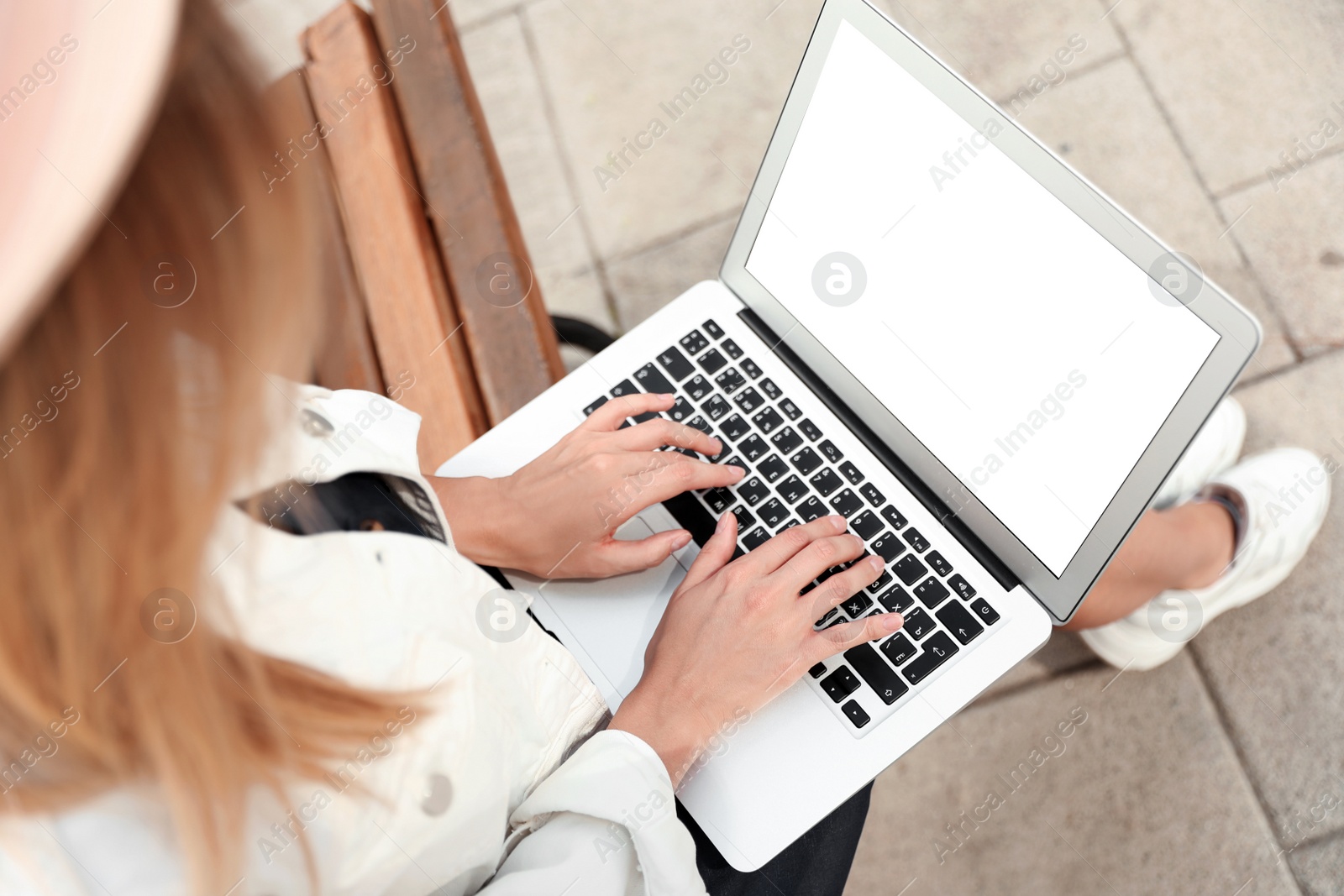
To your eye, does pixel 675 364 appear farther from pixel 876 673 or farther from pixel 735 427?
pixel 876 673

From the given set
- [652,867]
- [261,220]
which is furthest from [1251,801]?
[261,220]

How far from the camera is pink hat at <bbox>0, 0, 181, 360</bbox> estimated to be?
1.16 feet

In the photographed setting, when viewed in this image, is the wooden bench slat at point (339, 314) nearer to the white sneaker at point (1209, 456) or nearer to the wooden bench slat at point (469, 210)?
the wooden bench slat at point (469, 210)

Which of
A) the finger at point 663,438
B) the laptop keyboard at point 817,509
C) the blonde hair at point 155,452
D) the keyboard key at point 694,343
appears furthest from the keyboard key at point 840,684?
the blonde hair at point 155,452

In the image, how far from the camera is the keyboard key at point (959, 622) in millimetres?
740

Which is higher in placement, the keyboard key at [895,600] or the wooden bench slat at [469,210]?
the wooden bench slat at [469,210]

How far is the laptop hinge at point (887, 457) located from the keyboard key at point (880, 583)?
0.22 ft

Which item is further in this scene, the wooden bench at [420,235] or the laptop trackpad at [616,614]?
the wooden bench at [420,235]

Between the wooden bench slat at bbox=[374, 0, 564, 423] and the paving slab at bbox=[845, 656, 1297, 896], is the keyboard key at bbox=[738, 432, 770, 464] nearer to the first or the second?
the wooden bench slat at bbox=[374, 0, 564, 423]

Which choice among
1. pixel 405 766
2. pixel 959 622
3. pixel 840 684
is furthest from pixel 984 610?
pixel 405 766

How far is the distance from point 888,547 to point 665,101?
3.29 feet

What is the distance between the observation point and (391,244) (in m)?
0.92

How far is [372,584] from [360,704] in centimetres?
9

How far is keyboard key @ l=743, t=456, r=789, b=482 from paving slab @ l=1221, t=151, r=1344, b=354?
869 mm
